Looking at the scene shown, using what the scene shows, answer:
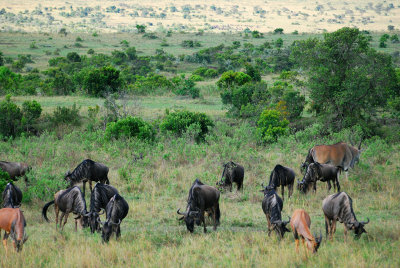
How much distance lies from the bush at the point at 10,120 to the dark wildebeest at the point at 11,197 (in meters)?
11.1

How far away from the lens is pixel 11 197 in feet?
38.5

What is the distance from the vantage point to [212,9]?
188 m

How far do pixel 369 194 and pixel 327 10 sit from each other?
18473cm

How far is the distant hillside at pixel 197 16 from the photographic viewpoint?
135250 millimetres

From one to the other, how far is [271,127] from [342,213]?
11.7 m

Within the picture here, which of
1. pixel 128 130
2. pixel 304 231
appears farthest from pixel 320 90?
pixel 304 231

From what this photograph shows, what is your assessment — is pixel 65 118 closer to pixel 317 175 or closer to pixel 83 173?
pixel 83 173

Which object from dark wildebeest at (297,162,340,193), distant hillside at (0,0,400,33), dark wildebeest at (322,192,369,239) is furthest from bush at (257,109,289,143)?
distant hillside at (0,0,400,33)

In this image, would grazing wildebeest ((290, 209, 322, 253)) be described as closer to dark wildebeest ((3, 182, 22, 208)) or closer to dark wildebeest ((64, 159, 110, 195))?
dark wildebeest ((3, 182, 22, 208))

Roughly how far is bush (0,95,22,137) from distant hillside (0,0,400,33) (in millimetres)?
105957

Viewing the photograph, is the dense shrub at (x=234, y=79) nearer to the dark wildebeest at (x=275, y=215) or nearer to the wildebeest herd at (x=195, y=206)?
the wildebeest herd at (x=195, y=206)

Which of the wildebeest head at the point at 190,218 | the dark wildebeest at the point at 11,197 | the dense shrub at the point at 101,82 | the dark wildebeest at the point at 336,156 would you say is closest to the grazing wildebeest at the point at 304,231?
the wildebeest head at the point at 190,218

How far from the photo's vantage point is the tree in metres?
21.5

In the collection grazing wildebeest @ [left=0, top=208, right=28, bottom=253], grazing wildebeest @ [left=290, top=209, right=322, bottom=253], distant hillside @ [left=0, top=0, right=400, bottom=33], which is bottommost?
distant hillside @ [left=0, top=0, right=400, bottom=33]
